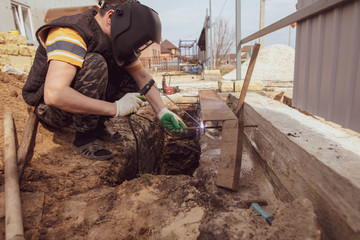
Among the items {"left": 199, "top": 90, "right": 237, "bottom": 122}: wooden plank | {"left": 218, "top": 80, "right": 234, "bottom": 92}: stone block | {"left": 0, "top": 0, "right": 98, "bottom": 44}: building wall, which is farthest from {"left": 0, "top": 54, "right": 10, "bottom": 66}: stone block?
{"left": 218, "top": 80, "right": 234, "bottom": 92}: stone block

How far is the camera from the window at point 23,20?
6.86 metres

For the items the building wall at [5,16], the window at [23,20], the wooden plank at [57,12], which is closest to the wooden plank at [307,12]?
the building wall at [5,16]

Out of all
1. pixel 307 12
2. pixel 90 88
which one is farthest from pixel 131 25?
pixel 307 12

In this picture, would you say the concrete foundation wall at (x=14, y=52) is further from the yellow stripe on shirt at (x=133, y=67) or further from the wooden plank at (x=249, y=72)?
the wooden plank at (x=249, y=72)

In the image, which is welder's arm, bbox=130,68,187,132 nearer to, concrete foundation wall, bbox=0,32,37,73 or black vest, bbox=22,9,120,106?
black vest, bbox=22,9,120,106

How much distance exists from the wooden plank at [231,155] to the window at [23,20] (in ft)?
26.0

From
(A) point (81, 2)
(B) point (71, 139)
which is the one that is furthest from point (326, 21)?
(A) point (81, 2)

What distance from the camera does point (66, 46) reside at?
4.97ft

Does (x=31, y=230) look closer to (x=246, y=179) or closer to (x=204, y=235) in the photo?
(x=204, y=235)

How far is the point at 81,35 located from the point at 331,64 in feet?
5.88

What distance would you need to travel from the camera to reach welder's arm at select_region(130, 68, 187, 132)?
2134 mm

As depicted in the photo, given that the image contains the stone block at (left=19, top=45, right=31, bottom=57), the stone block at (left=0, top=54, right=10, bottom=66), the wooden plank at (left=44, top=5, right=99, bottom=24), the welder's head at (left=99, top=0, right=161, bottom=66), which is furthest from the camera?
the wooden plank at (left=44, top=5, right=99, bottom=24)

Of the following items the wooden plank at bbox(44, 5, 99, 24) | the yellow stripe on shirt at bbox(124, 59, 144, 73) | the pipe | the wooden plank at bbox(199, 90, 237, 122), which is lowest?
the pipe

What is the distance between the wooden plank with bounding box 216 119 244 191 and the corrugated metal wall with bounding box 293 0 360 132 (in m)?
0.67
